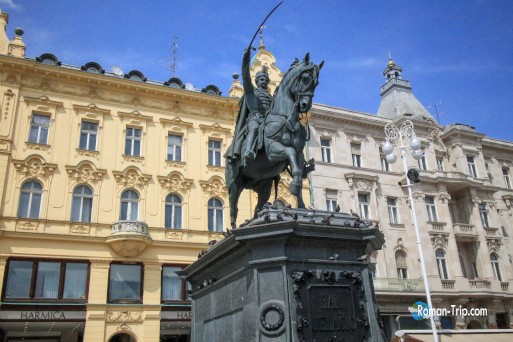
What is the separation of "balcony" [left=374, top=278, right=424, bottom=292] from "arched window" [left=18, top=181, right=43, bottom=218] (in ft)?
62.7

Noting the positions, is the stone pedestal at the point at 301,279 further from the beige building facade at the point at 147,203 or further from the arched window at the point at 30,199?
the arched window at the point at 30,199

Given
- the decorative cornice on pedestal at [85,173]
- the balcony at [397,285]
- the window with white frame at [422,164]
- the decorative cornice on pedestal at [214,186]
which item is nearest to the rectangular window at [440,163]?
the window with white frame at [422,164]

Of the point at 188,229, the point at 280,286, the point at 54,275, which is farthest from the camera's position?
the point at 188,229

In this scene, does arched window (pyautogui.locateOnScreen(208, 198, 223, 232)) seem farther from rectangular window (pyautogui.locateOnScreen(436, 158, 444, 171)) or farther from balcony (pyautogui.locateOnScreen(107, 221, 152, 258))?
rectangular window (pyautogui.locateOnScreen(436, 158, 444, 171))

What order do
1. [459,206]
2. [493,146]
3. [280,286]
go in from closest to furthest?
[280,286] < [459,206] < [493,146]

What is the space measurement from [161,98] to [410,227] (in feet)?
59.9

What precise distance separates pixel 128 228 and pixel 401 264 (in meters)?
17.5

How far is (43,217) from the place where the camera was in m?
22.6

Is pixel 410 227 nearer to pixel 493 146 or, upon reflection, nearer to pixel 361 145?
pixel 361 145

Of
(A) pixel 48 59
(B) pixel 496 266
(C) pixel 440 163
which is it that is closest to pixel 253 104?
(A) pixel 48 59

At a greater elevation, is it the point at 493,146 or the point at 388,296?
the point at 493,146

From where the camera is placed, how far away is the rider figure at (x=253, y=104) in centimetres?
709

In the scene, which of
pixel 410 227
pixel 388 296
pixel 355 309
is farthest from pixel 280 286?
pixel 410 227

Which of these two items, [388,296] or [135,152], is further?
[388,296]
